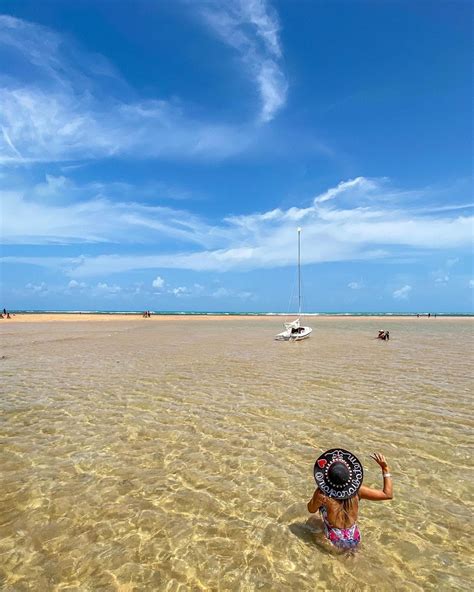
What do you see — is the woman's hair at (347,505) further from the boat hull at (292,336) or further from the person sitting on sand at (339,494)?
the boat hull at (292,336)

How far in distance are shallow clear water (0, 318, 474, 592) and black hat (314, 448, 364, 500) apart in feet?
3.68

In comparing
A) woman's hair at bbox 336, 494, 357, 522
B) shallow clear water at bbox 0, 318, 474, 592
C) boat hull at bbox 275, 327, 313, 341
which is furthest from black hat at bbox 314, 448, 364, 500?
boat hull at bbox 275, 327, 313, 341

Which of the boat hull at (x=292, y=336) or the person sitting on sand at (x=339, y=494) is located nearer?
the person sitting on sand at (x=339, y=494)

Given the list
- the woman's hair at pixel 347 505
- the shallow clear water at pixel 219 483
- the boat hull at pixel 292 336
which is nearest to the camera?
the shallow clear water at pixel 219 483

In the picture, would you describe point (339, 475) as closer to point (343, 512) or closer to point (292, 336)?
point (343, 512)

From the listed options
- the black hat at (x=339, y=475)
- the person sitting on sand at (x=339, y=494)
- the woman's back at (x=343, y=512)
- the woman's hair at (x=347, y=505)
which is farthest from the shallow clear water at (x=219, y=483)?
the black hat at (x=339, y=475)

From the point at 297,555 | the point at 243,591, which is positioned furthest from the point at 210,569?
the point at 297,555

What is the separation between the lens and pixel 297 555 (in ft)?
18.5

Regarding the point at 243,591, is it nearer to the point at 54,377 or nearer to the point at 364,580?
the point at 364,580

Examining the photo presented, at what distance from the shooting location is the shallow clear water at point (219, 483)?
5.32 metres

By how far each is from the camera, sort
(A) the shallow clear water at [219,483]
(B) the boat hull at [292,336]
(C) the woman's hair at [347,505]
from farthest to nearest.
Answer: (B) the boat hull at [292,336] < (C) the woman's hair at [347,505] < (A) the shallow clear water at [219,483]

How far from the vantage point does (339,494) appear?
541 centimetres

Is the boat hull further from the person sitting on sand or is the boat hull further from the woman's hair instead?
the woman's hair

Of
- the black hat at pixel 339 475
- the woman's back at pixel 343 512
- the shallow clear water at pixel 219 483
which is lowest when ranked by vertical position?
the shallow clear water at pixel 219 483
